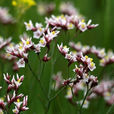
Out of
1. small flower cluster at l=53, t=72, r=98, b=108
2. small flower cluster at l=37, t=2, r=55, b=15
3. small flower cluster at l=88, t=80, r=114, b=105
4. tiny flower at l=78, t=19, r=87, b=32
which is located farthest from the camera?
small flower cluster at l=37, t=2, r=55, b=15

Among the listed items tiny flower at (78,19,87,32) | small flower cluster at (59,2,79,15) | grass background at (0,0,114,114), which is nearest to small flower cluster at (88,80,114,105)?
grass background at (0,0,114,114)

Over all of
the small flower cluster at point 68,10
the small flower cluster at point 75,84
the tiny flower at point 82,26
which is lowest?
the small flower cluster at point 75,84

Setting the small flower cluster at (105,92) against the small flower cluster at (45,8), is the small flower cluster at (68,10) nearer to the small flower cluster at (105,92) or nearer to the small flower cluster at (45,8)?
the small flower cluster at (45,8)

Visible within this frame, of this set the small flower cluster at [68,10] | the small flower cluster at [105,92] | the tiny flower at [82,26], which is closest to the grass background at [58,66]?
the small flower cluster at [105,92]

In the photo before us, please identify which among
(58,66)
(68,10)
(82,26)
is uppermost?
(68,10)

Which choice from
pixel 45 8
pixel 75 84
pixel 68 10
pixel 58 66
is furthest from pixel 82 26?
pixel 45 8

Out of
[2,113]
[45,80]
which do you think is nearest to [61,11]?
[45,80]

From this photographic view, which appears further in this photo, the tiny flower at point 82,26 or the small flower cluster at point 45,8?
the small flower cluster at point 45,8

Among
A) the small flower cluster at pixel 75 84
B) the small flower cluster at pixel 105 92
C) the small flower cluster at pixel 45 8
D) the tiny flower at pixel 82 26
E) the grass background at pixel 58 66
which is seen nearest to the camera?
the small flower cluster at pixel 75 84

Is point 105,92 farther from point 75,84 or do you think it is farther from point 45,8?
point 45,8

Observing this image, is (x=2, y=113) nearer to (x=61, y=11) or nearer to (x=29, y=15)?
(x=29, y=15)

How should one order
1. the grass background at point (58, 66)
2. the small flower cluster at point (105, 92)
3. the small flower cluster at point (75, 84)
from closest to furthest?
1. the small flower cluster at point (75, 84)
2. the grass background at point (58, 66)
3. the small flower cluster at point (105, 92)

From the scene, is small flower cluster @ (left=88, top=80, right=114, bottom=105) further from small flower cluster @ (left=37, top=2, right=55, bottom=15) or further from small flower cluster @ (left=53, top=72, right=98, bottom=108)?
small flower cluster @ (left=37, top=2, right=55, bottom=15)
